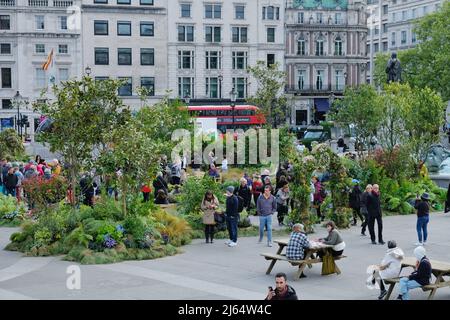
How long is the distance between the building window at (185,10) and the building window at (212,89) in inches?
251

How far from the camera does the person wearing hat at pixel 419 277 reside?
12.9 m

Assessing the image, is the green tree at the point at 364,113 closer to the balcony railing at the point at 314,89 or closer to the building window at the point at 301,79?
the balcony railing at the point at 314,89

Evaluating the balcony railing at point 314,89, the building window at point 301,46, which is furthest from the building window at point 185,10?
the building window at point 301,46

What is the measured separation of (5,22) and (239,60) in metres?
21.8

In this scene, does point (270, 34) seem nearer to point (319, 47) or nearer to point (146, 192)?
point (319, 47)

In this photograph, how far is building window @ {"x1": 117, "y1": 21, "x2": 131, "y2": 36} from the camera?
69250mm

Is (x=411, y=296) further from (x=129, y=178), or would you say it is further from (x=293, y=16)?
(x=293, y=16)

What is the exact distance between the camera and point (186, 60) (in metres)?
71.1

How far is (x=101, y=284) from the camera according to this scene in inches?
593

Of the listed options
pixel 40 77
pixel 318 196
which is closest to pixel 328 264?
pixel 318 196

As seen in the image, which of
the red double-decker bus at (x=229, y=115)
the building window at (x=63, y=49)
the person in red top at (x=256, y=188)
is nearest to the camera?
the person in red top at (x=256, y=188)

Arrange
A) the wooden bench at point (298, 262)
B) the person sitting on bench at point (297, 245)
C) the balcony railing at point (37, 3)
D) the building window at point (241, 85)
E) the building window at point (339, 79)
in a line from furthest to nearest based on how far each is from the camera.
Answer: the building window at point (339, 79), the building window at point (241, 85), the balcony railing at point (37, 3), the person sitting on bench at point (297, 245), the wooden bench at point (298, 262)

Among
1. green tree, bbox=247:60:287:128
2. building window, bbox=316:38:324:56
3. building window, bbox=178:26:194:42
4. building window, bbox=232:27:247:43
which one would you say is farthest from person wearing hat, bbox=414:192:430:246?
building window, bbox=316:38:324:56
